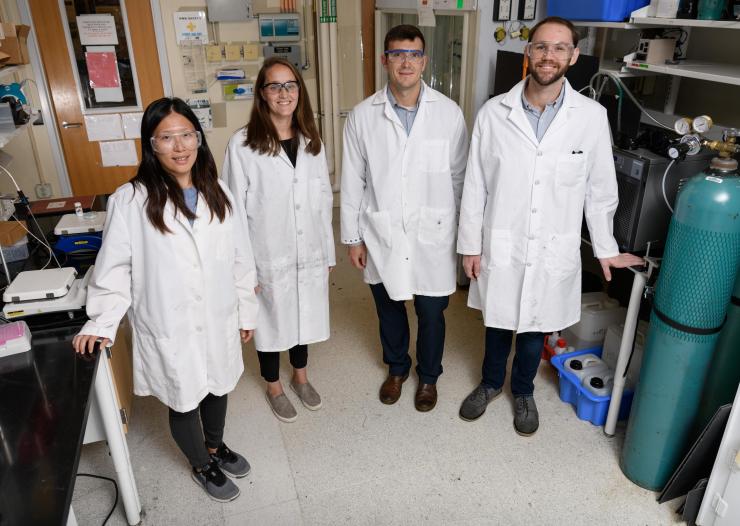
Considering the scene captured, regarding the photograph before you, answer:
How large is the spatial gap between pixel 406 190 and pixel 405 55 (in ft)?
1.41

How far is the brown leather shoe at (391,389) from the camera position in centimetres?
234

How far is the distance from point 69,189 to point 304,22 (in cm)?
199

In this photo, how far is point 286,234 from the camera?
1.95 m

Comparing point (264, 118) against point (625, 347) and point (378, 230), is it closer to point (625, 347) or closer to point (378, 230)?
point (378, 230)

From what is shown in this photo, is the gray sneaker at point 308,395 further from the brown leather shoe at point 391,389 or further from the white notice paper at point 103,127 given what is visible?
the white notice paper at point 103,127

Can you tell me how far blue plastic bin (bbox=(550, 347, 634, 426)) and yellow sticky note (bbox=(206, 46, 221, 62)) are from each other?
2.97 metres

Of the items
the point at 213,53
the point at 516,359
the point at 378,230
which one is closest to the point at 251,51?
the point at 213,53

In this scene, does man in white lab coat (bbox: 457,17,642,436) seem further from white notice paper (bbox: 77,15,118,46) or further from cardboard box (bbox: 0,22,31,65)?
white notice paper (bbox: 77,15,118,46)

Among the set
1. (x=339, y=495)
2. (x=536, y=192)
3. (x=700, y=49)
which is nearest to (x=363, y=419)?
(x=339, y=495)

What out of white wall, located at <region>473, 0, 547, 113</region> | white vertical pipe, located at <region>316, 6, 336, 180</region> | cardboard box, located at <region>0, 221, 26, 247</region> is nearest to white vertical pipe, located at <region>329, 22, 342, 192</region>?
white vertical pipe, located at <region>316, 6, 336, 180</region>

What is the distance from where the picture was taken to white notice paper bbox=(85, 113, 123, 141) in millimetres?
3883

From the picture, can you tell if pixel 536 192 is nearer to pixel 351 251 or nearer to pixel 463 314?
pixel 351 251

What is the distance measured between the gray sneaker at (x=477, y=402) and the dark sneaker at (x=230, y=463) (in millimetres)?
845

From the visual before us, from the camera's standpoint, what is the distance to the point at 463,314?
3018 mm
